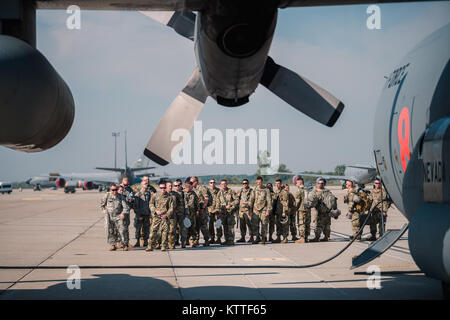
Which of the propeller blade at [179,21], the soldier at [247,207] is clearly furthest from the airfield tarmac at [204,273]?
the propeller blade at [179,21]

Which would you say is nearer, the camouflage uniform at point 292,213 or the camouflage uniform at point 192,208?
the camouflage uniform at point 192,208

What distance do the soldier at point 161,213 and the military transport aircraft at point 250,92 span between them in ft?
19.6

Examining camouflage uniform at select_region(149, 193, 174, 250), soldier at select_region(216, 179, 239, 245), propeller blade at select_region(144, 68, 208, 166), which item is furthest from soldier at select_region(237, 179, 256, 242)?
propeller blade at select_region(144, 68, 208, 166)

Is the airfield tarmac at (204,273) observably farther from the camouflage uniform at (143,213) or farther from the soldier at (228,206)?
the camouflage uniform at (143,213)

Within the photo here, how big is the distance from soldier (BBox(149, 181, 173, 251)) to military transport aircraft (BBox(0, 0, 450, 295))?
599cm

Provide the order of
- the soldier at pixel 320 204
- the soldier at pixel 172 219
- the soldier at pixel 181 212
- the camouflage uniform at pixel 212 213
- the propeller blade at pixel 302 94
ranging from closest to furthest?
the propeller blade at pixel 302 94 → the soldier at pixel 172 219 → the soldier at pixel 181 212 → the camouflage uniform at pixel 212 213 → the soldier at pixel 320 204

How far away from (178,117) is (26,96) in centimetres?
258

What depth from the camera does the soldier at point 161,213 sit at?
11836 mm

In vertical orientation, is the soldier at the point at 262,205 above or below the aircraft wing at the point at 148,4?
below

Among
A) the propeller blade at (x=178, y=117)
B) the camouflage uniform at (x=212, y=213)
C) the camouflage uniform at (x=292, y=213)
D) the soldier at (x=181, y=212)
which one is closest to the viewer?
the propeller blade at (x=178, y=117)

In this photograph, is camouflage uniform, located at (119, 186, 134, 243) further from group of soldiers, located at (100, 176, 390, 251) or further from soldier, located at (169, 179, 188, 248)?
soldier, located at (169, 179, 188, 248)

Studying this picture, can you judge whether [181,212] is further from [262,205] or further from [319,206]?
[319,206]

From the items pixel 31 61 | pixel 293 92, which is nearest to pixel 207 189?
pixel 293 92
